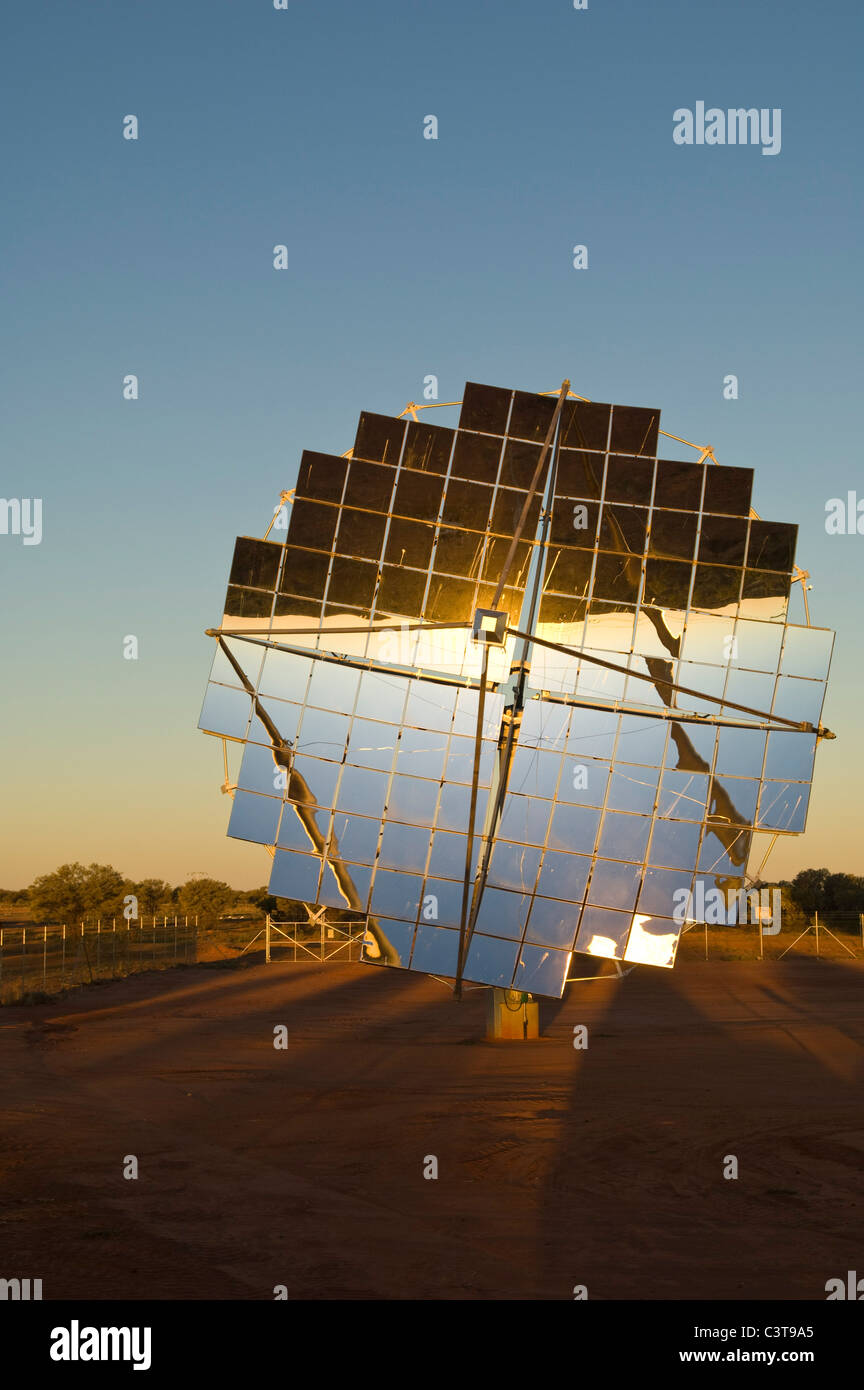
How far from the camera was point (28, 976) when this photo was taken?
4231 cm

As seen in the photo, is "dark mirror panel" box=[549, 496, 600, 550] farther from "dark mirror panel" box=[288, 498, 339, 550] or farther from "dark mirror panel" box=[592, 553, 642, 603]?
"dark mirror panel" box=[288, 498, 339, 550]

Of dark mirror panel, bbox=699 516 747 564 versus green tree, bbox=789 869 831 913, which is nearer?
dark mirror panel, bbox=699 516 747 564

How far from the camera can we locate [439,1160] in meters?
15.6

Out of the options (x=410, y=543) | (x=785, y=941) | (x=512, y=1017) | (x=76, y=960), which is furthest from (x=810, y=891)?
(x=410, y=543)

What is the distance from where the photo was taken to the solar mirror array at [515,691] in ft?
68.2

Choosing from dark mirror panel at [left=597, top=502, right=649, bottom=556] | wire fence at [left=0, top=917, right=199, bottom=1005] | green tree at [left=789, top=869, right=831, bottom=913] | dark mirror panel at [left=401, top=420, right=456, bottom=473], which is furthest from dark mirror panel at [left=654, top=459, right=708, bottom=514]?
green tree at [left=789, top=869, right=831, bottom=913]

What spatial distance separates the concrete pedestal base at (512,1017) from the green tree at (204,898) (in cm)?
7257

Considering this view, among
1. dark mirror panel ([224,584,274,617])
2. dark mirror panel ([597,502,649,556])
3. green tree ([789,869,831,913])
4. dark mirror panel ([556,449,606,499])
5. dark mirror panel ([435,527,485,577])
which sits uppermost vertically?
dark mirror panel ([556,449,606,499])

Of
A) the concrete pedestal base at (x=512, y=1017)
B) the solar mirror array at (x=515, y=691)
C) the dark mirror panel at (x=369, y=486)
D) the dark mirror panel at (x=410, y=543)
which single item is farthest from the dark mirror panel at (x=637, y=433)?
the concrete pedestal base at (x=512, y=1017)

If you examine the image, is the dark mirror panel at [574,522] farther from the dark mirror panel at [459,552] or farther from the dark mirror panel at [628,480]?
the dark mirror panel at [459,552]

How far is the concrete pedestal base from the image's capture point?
25500mm

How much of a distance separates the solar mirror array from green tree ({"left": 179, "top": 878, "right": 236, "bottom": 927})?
254ft

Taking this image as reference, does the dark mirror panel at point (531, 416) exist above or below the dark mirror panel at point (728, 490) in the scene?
above
